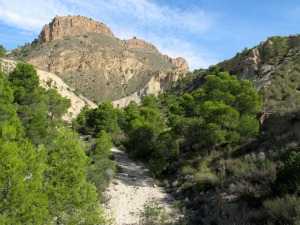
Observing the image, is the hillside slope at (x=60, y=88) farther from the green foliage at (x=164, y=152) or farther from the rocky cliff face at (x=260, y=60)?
the green foliage at (x=164, y=152)

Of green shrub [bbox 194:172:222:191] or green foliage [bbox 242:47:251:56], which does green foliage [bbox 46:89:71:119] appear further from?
green shrub [bbox 194:172:222:191]

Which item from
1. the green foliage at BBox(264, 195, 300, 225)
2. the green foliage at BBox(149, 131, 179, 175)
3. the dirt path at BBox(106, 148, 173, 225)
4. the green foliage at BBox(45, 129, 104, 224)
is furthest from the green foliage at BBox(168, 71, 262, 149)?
the green foliage at BBox(45, 129, 104, 224)

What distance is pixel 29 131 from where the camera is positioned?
24.6 m

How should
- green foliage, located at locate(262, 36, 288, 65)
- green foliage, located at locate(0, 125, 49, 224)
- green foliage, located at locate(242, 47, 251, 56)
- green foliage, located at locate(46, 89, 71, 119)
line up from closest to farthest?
1. green foliage, located at locate(0, 125, 49, 224)
2. green foliage, located at locate(262, 36, 288, 65)
3. green foliage, located at locate(46, 89, 71, 119)
4. green foliage, located at locate(242, 47, 251, 56)

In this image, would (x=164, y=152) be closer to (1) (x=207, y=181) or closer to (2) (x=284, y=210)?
(1) (x=207, y=181)

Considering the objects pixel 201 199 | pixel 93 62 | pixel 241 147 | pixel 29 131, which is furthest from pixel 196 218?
pixel 93 62

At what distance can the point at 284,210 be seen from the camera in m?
9.93

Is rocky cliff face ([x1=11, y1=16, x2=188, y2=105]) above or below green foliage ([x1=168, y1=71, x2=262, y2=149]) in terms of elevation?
above

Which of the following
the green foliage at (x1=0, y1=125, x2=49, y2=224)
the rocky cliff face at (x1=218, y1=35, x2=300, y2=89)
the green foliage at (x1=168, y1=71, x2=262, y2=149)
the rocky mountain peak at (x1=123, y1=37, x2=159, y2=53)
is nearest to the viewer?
the green foliage at (x1=0, y1=125, x2=49, y2=224)

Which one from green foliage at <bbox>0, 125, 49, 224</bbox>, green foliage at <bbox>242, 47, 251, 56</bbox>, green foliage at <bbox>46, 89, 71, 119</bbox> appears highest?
green foliage at <bbox>242, 47, 251, 56</bbox>

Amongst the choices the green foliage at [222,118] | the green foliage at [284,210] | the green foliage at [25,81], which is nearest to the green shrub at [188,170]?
the green foliage at [222,118]

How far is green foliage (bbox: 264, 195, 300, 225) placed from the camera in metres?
9.56

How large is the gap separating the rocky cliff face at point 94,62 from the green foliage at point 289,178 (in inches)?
3942

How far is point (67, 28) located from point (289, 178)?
152772 mm
